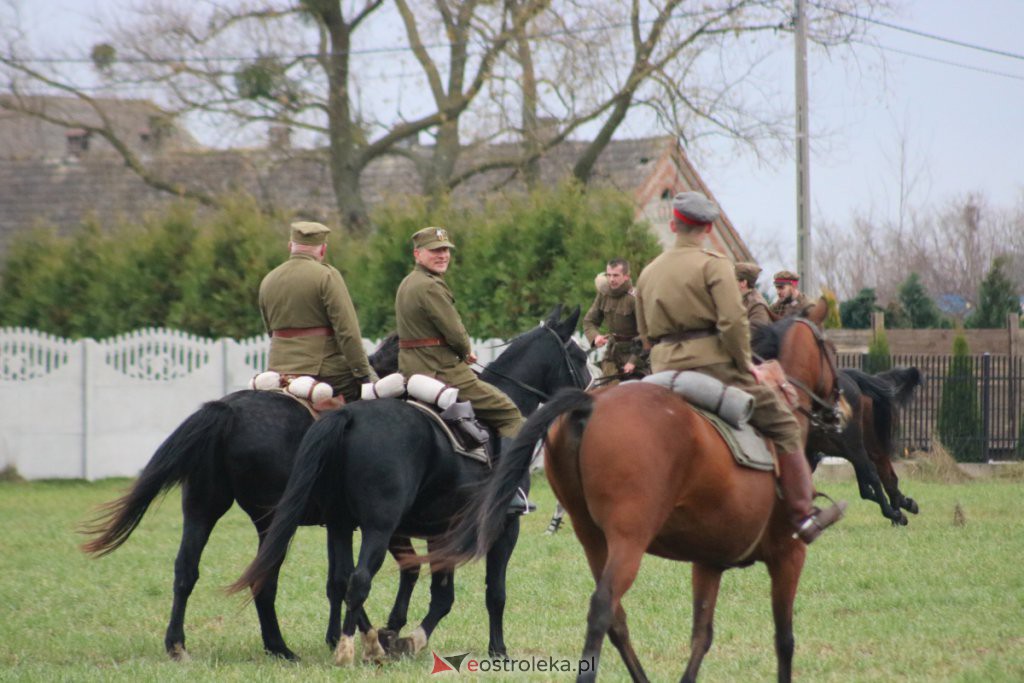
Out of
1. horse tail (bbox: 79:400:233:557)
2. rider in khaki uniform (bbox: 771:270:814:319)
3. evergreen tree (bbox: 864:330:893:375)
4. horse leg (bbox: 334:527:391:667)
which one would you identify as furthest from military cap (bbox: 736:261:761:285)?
evergreen tree (bbox: 864:330:893:375)

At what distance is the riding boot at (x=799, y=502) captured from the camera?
6.77 m

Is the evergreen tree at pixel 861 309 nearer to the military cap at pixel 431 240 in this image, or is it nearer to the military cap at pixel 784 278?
the military cap at pixel 784 278

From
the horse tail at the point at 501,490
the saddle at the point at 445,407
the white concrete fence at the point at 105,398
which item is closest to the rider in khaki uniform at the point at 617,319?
the saddle at the point at 445,407

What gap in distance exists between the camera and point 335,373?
897 cm

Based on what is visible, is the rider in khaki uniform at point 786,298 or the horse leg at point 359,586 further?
the rider in khaki uniform at point 786,298

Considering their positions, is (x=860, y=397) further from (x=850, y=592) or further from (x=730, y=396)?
(x=730, y=396)

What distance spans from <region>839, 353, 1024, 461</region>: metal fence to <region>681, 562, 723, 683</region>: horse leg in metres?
14.0

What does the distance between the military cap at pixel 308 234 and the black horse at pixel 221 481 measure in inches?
44.8

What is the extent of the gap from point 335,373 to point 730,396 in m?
3.40

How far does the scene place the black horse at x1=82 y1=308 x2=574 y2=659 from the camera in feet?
26.5

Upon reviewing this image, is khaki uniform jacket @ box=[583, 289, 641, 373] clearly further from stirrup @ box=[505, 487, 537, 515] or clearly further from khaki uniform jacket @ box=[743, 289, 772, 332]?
stirrup @ box=[505, 487, 537, 515]

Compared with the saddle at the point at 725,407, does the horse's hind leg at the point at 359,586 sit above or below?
below

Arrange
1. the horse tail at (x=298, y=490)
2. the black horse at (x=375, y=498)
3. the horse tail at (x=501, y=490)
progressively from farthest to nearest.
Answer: the black horse at (x=375, y=498), the horse tail at (x=298, y=490), the horse tail at (x=501, y=490)

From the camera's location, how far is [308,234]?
9.02m
